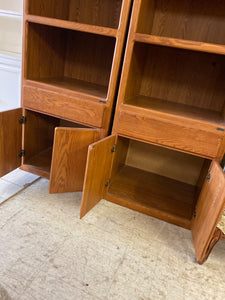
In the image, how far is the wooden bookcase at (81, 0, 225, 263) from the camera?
1292 mm

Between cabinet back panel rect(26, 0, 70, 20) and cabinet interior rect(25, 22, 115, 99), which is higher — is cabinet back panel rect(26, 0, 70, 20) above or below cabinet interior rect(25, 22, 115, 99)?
above

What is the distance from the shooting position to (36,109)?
1.62m

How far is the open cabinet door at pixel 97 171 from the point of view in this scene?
1.28 m

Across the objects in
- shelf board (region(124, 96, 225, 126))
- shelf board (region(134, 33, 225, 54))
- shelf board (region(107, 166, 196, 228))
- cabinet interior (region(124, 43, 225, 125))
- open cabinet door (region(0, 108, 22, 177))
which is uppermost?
shelf board (region(134, 33, 225, 54))

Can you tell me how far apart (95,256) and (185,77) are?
1371 millimetres

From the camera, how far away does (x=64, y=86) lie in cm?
162

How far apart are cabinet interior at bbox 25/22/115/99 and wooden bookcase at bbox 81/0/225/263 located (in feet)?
1.06

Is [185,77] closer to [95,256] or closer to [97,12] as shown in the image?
[97,12]

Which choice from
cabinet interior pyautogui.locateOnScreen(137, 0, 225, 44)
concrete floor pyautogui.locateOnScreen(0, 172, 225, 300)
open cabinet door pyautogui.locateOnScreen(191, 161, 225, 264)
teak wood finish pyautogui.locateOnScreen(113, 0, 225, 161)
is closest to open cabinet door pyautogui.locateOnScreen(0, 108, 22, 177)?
concrete floor pyautogui.locateOnScreen(0, 172, 225, 300)

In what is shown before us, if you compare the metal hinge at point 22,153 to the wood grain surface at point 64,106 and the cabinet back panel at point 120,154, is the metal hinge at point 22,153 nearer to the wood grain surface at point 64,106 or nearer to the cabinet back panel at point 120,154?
the wood grain surface at point 64,106

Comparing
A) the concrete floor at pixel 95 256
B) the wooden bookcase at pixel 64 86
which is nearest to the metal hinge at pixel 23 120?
the wooden bookcase at pixel 64 86

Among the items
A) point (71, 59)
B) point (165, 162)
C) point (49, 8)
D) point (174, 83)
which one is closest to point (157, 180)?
point (165, 162)

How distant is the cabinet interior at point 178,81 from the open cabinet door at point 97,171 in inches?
13.8

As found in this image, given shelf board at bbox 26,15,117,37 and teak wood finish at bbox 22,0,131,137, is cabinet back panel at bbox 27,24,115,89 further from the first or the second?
shelf board at bbox 26,15,117,37
